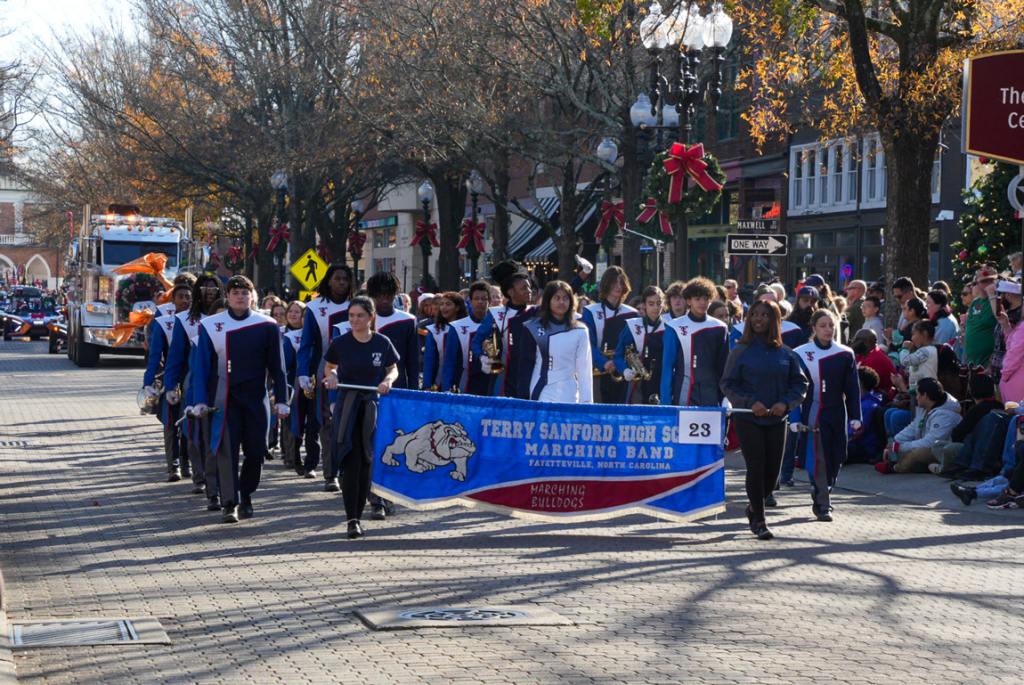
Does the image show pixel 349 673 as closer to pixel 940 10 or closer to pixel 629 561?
pixel 629 561

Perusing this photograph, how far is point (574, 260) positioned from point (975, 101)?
868 inches

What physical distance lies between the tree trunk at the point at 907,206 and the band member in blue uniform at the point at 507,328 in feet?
26.1

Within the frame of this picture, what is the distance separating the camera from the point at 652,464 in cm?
1234

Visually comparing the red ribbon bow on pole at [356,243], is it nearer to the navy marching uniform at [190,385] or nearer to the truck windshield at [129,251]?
the truck windshield at [129,251]

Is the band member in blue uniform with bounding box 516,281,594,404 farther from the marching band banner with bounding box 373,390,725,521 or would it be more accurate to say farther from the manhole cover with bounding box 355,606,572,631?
the manhole cover with bounding box 355,606,572,631

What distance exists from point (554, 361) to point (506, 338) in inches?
48.3

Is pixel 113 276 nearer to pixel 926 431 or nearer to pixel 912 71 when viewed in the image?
pixel 912 71

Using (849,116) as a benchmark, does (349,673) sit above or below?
below

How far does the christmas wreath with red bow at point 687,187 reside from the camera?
901 inches

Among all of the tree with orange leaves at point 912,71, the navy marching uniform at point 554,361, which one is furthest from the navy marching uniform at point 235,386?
the tree with orange leaves at point 912,71

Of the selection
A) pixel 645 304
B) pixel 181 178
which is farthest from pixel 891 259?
pixel 181 178

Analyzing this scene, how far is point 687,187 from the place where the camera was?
2359 cm

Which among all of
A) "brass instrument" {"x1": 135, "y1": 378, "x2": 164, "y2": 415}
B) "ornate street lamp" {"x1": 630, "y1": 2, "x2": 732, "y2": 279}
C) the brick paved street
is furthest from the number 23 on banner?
"ornate street lamp" {"x1": 630, "y1": 2, "x2": 732, "y2": 279}

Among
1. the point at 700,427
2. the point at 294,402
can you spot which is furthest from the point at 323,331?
the point at 700,427
